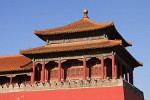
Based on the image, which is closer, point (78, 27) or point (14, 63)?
point (78, 27)

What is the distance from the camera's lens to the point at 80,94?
29.8 meters

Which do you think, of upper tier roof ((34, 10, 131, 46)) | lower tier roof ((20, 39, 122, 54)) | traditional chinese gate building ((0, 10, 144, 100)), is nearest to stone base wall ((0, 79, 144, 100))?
traditional chinese gate building ((0, 10, 144, 100))

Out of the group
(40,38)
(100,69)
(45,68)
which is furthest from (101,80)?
(40,38)

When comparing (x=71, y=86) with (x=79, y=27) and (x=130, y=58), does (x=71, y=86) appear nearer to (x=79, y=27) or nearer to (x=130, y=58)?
(x=79, y=27)

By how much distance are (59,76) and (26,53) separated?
3936 mm

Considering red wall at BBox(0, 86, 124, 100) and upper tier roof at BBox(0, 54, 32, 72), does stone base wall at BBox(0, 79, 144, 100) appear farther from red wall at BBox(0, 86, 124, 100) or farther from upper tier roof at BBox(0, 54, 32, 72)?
upper tier roof at BBox(0, 54, 32, 72)

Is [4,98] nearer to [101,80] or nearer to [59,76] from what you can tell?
[59,76]

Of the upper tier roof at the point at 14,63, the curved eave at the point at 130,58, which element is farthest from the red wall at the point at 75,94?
the curved eave at the point at 130,58

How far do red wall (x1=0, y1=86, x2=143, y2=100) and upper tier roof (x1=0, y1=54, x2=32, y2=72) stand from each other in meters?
3.17

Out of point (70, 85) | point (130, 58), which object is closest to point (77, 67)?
point (70, 85)

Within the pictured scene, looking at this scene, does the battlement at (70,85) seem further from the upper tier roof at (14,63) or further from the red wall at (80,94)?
the upper tier roof at (14,63)

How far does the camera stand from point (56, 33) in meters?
33.1

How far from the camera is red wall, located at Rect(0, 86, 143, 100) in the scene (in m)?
28.7

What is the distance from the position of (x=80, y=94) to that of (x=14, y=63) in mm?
10295
